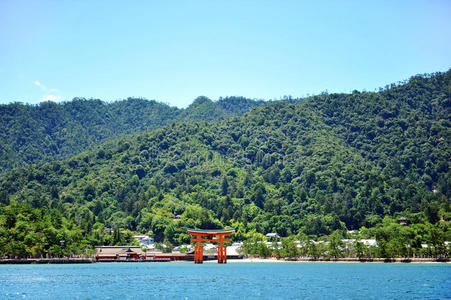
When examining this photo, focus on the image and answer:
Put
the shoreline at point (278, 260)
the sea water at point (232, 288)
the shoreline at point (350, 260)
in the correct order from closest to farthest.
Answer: the sea water at point (232, 288), the shoreline at point (278, 260), the shoreline at point (350, 260)

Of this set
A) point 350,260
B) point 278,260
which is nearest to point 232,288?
point 350,260

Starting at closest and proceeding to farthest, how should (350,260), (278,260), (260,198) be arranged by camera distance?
1. (350,260)
2. (278,260)
3. (260,198)

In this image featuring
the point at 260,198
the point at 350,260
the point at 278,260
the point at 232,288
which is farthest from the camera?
the point at 260,198

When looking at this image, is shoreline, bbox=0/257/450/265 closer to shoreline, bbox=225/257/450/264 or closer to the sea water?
shoreline, bbox=225/257/450/264

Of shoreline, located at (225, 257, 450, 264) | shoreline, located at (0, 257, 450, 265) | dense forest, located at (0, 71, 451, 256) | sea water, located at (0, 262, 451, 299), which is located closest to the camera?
sea water, located at (0, 262, 451, 299)

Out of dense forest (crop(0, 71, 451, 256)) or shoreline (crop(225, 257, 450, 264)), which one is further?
dense forest (crop(0, 71, 451, 256))

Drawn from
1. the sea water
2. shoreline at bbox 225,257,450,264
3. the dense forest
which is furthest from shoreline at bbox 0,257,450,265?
the sea water

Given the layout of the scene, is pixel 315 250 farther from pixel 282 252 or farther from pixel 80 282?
pixel 80 282

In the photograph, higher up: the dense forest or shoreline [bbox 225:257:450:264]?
the dense forest

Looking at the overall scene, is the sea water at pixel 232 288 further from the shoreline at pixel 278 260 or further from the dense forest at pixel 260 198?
the dense forest at pixel 260 198

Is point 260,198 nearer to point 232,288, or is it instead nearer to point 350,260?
point 350,260

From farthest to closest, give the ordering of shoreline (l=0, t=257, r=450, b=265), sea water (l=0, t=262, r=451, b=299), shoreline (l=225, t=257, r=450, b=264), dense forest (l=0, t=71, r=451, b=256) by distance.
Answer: dense forest (l=0, t=71, r=451, b=256), shoreline (l=225, t=257, r=450, b=264), shoreline (l=0, t=257, r=450, b=265), sea water (l=0, t=262, r=451, b=299)

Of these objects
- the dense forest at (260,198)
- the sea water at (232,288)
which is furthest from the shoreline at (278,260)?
the sea water at (232,288)

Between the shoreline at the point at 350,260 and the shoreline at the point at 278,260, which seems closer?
the shoreline at the point at 278,260
